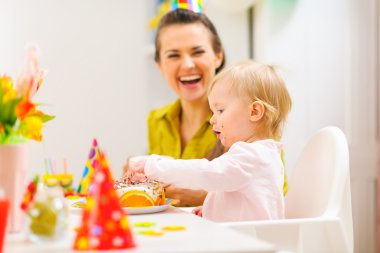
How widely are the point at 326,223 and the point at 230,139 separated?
331mm

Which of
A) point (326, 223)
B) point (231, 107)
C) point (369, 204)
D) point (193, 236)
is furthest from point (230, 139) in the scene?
point (369, 204)

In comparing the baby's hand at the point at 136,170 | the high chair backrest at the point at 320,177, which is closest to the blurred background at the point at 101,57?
the high chair backrest at the point at 320,177

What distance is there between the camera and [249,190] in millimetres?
1306

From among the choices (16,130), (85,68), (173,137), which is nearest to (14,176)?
(16,130)

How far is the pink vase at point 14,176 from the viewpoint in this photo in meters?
0.88

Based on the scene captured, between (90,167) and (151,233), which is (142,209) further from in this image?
(90,167)

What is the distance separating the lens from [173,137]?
90.7 inches

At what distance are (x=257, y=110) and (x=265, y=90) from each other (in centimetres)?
6

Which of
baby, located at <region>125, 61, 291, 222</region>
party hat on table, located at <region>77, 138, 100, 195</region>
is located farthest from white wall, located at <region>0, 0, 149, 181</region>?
baby, located at <region>125, 61, 291, 222</region>

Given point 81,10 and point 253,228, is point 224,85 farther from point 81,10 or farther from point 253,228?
point 81,10

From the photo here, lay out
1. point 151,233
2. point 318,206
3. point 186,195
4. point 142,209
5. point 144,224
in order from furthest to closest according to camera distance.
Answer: point 186,195, point 318,206, point 142,209, point 144,224, point 151,233

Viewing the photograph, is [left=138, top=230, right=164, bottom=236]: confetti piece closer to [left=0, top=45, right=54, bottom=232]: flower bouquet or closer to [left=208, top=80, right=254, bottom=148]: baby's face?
[left=0, top=45, right=54, bottom=232]: flower bouquet

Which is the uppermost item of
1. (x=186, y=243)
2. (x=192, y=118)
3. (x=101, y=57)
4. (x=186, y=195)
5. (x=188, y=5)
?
(x=188, y=5)

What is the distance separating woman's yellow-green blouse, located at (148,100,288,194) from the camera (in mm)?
2154
